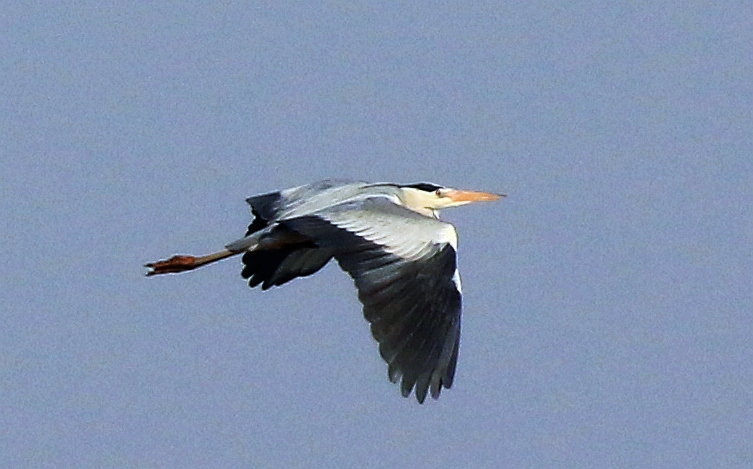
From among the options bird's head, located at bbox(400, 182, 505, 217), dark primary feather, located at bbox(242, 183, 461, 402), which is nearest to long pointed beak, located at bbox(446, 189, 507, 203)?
bird's head, located at bbox(400, 182, 505, 217)

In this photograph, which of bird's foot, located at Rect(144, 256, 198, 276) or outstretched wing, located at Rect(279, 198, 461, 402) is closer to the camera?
outstretched wing, located at Rect(279, 198, 461, 402)

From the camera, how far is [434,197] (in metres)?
14.0

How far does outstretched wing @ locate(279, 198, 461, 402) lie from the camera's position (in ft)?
35.8

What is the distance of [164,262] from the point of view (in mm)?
13766

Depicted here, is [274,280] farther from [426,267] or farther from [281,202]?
[426,267]

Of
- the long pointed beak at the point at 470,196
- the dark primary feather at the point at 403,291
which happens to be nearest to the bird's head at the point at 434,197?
the long pointed beak at the point at 470,196

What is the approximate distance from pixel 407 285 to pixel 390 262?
17 centimetres

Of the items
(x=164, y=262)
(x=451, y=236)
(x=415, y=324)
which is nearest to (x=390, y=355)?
(x=415, y=324)

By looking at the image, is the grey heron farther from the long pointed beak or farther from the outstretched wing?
the long pointed beak

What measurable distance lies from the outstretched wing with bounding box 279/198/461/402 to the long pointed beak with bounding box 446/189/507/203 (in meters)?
2.32

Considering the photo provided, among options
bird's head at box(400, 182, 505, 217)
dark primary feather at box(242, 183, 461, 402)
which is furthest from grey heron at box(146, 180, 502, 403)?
bird's head at box(400, 182, 505, 217)

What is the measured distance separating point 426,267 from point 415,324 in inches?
16.8

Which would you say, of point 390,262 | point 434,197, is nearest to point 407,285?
point 390,262

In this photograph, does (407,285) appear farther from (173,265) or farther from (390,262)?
(173,265)
